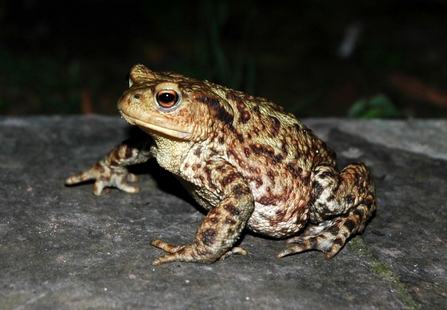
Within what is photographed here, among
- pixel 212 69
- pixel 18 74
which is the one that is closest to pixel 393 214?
pixel 212 69

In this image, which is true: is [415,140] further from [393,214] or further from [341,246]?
[341,246]

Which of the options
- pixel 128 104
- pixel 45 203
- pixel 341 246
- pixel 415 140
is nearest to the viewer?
pixel 128 104

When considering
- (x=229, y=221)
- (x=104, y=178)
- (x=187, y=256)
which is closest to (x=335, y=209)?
(x=229, y=221)

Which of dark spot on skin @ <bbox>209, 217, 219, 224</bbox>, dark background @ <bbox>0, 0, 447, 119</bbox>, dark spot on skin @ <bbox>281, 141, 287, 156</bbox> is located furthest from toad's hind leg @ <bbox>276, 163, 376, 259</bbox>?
dark background @ <bbox>0, 0, 447, 119</bbox>

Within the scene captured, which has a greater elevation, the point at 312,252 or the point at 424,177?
the point at 424,177

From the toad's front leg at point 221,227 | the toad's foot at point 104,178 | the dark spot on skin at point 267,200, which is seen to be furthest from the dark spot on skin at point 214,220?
the toad's foot at point 104,178

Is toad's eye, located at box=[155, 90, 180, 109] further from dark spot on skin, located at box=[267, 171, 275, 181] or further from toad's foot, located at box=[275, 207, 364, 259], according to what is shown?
toad's foot, located at box=[275, 207, 364, 259]

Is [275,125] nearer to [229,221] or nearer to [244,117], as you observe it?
[244,117]
